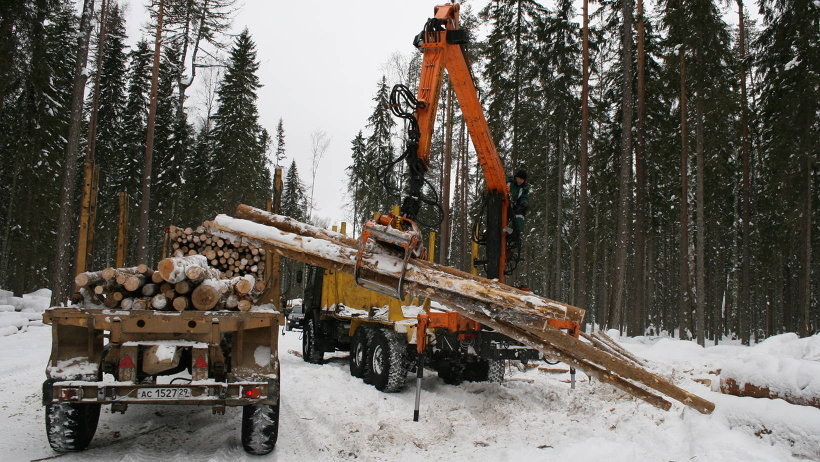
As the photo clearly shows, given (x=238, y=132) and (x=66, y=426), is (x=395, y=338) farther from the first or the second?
(x=238, y=132)

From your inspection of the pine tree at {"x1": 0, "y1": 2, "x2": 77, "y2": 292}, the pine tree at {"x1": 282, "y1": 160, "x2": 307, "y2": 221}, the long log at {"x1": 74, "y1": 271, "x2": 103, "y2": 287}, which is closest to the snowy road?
the long log at {"x1": 74, "y1": 271, "x2": 103, "y2": 287}

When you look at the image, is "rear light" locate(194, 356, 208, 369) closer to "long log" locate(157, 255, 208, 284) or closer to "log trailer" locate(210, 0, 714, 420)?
"long log" locate(157, 255, 208, 284)

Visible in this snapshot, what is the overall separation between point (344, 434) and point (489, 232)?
4.29 meters

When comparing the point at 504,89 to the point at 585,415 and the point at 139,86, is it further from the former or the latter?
the point at 139,86

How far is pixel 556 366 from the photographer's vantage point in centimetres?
1266

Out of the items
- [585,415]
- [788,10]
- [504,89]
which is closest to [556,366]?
[585,415]

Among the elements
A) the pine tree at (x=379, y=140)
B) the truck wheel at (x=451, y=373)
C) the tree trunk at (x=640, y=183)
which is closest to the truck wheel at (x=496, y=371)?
the truck wheel at (x=451, y=373)

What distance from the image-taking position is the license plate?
4.54 m

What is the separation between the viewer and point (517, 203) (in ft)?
29.9

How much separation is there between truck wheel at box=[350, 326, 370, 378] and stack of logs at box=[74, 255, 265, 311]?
5.13 meters

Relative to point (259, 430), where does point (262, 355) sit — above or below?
above

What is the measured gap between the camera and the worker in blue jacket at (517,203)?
9.04 meters

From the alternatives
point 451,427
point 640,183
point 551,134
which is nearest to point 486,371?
point 451,427

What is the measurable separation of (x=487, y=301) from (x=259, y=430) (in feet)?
8.25
